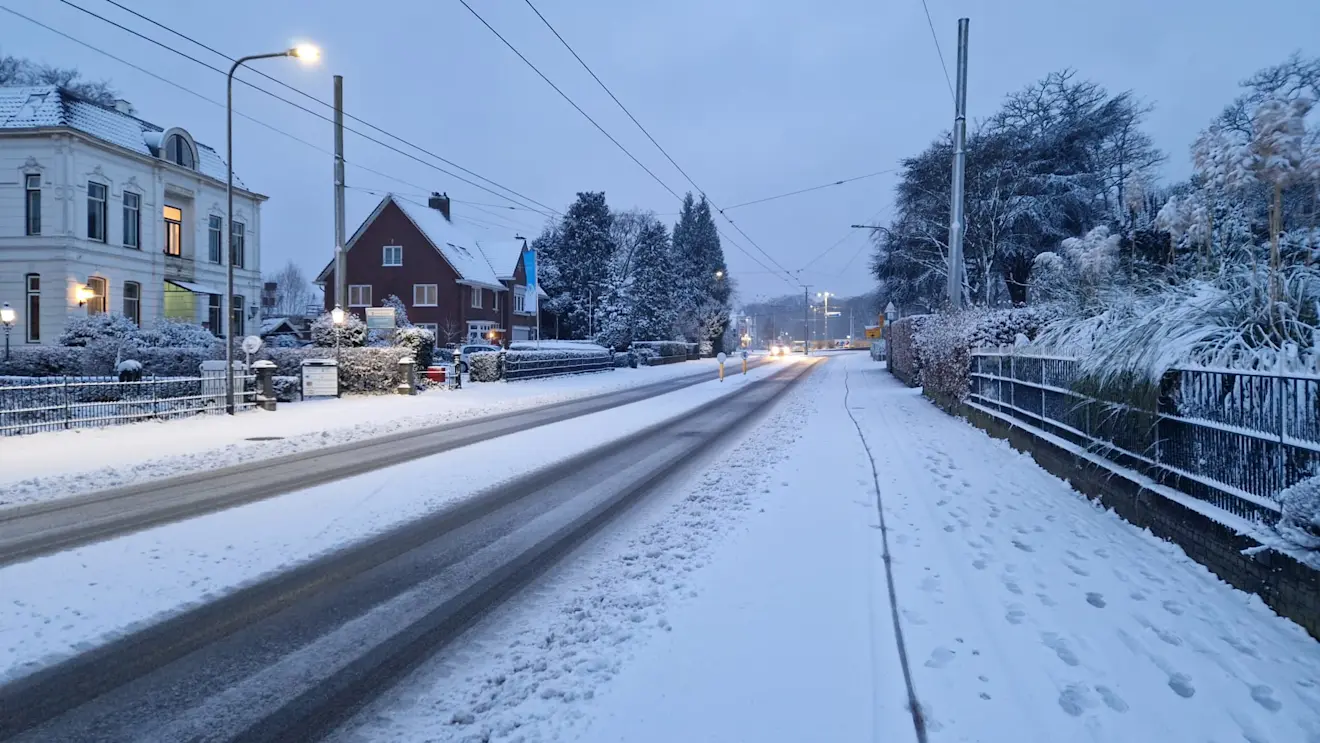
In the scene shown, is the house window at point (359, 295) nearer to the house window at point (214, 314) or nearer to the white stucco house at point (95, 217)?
the house window at point (214, 314)

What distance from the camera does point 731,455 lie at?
11.9 meters

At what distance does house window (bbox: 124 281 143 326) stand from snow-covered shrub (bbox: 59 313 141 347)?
5.72 meters

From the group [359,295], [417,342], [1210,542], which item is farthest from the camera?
[359,295]

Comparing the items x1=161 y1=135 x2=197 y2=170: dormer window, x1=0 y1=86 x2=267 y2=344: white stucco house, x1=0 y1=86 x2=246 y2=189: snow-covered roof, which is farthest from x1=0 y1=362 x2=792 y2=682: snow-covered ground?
x1=161 y1=135 x2=197 y2=170: dormer window

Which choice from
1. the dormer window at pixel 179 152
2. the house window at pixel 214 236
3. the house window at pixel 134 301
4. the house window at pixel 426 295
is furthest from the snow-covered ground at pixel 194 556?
the house window at pixel 426 295

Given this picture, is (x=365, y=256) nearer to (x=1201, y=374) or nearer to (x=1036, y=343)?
(x=1036, y=343)

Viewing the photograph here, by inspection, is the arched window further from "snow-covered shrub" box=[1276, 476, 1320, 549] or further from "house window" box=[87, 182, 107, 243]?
"snow-covered shrub" box=[1276, 476, 1320, 549]

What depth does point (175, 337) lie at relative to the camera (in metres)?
25.9

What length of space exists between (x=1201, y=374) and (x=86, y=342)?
2794 cm

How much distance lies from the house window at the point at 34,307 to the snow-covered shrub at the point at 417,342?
43.7 ft

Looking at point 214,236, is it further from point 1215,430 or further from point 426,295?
point 1215,430

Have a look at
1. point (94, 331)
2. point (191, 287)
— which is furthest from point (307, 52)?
point (191, 287)

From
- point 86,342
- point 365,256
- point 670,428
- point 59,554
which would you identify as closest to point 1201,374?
point 59,554

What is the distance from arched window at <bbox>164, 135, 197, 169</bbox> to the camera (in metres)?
32.8
